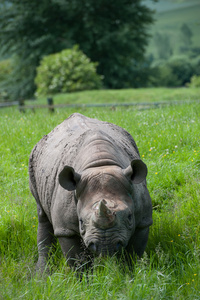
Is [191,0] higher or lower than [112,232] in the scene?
higher

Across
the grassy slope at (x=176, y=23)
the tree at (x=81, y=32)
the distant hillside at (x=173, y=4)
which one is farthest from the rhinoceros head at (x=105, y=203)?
the distant hillside at (x=173, y=4)

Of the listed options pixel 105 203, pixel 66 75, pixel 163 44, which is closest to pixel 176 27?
pixel 163 44

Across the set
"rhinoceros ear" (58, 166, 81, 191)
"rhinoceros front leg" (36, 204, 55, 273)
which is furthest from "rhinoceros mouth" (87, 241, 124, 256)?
"rhinoceros front leg" (36, 204, 55, 273)

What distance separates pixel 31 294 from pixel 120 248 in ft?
3.19

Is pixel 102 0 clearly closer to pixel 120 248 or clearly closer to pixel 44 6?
pixel 44 6

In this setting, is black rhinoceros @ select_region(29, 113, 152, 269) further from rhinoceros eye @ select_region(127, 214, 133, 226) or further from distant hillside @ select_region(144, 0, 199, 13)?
distant hillside @ select_region(144, 0, 199, 13)

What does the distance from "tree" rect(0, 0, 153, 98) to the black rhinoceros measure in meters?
29.3

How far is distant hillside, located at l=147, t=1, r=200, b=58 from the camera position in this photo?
9962 cm

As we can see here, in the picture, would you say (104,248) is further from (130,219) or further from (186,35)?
(186,35)

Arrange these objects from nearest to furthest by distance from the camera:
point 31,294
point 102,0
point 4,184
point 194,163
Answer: point 31,294
point 194,163
point 4,184
point 102,0

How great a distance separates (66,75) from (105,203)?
76.6 ft

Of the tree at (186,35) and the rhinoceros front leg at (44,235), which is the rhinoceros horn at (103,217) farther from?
the tree at (186,35)

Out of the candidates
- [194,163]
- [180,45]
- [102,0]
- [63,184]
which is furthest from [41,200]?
[180,45]

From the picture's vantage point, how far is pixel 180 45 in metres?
99.1
